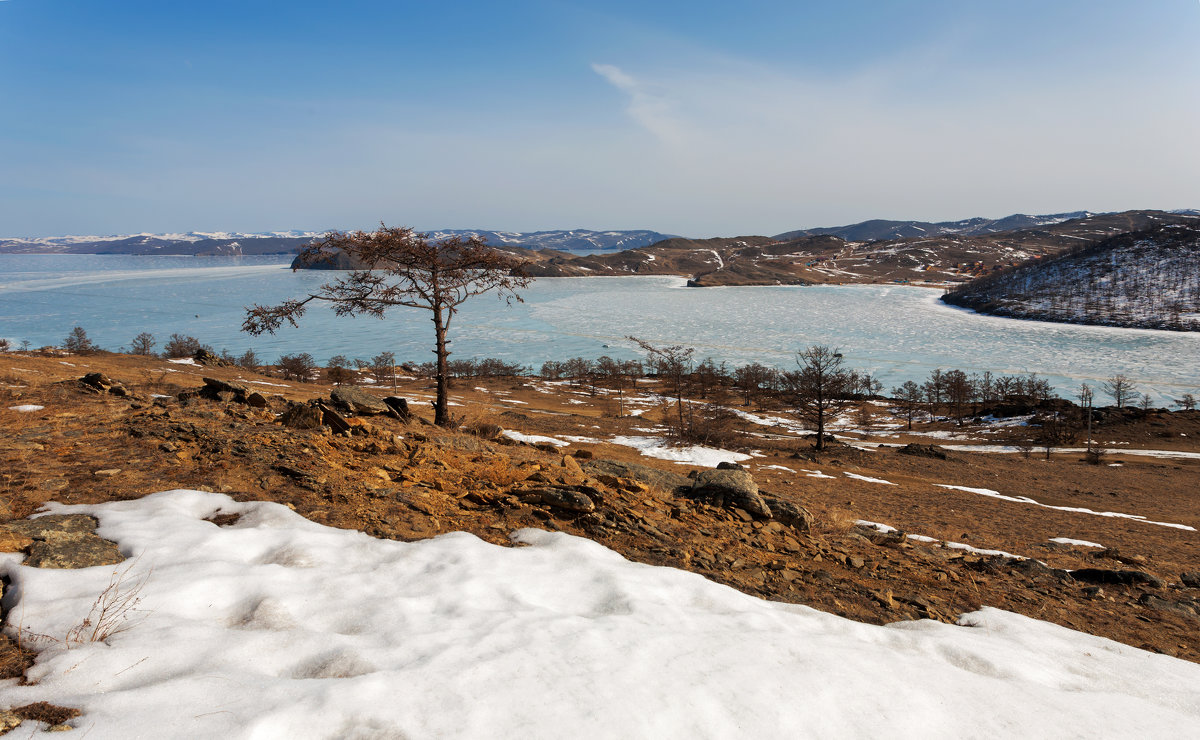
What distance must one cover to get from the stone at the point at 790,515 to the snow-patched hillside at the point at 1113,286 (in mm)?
156558

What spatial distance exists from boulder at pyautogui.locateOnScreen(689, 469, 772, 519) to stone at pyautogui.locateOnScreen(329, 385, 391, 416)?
8372 mm

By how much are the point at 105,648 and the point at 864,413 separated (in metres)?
57.0

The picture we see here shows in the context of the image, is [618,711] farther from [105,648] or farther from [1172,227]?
[1172,227]

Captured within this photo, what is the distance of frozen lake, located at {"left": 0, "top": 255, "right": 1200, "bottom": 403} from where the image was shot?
90.3m

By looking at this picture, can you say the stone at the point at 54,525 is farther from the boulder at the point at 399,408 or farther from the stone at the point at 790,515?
the stone at the point at 790,515

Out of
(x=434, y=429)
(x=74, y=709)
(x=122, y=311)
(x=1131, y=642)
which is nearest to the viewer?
(x=74, y=709)

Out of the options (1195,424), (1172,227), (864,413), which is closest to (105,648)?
(864,413)

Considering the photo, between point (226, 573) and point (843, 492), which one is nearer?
point (226, 573)

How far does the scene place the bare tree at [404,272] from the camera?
14141 mm

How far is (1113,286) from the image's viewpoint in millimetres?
Result: 141125

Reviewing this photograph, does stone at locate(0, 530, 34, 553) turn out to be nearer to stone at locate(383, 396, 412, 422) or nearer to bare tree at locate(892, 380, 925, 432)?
stone at locate(383, 396, 412, 422)

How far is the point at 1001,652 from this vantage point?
5.30 meters

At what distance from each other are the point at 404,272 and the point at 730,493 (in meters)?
10.4

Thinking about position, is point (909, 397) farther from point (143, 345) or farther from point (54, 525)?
point (143, 345)
